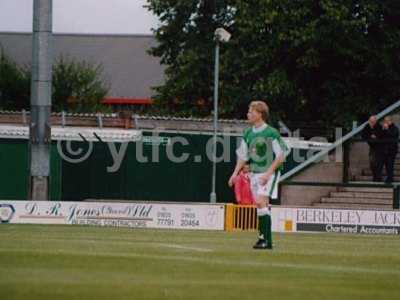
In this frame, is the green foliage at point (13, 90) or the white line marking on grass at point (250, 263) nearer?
the white line marking on grass at point (250, 263)

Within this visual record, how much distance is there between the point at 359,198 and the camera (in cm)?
3108

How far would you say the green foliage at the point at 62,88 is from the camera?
63938 millimetres

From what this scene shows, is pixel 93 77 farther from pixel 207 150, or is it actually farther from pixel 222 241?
pixel 222 241

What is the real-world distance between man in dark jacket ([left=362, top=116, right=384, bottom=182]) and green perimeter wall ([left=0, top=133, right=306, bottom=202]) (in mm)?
4613

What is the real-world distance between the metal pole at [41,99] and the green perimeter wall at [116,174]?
23.4 ft

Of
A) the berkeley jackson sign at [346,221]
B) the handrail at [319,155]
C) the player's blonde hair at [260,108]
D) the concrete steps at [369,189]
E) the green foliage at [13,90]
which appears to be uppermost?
the green foliage at [13,90]

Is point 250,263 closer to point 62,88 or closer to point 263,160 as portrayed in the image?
point 263,160

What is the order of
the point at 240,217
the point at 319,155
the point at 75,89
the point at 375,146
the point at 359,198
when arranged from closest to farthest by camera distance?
the point at 240,217 → the point at 375,146 → the point at 359,198 → the point at 319,155 → the point at 75,89

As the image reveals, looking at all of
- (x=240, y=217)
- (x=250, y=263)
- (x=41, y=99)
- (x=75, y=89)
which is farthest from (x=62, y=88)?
(x=250, y=263)

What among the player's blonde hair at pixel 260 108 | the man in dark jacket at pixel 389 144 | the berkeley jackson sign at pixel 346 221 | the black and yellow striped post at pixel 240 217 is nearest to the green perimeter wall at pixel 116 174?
the man in dark jacket at pixel 389 144

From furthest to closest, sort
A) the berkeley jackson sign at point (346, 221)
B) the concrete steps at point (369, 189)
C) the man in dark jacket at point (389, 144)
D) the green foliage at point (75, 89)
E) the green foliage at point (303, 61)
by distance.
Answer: the green foliage at point (75, 89), the green foliage at point (303, 61), the concrete steps at point (369, 189), the man in dark jacket at point (389, 144), the berkeley jackson sign at point (346, 221)

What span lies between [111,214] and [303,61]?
24.8 m

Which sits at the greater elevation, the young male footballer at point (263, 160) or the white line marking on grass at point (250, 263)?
the young male footballer at point (263, 160)

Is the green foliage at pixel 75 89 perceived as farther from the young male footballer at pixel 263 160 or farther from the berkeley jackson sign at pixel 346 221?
the young male footballer at pixel 263 160
